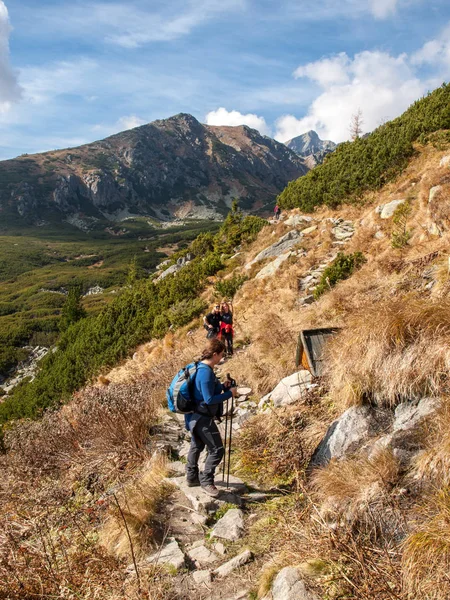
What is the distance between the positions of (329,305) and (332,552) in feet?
23.5

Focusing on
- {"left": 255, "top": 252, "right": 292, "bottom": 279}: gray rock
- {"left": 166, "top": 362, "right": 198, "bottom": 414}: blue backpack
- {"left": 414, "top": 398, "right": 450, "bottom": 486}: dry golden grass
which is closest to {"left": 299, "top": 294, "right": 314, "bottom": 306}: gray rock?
{"left": 255, "top": 252, "right": 292, "bottom": 279}: gray rock

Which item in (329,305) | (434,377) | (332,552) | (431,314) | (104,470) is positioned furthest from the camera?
(329,305)

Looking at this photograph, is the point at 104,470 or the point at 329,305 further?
the point at 329,305

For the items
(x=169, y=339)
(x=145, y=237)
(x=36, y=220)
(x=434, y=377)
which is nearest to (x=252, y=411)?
(x=434, y=377)

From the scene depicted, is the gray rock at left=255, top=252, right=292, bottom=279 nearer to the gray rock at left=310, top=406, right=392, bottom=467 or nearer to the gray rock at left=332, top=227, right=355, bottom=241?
the gray rock at left=332, top=227, right=355, bottom=241

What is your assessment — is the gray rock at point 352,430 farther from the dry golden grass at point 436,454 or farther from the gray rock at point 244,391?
the gray rock at point 244,391

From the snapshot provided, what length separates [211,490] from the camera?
4.39 meters

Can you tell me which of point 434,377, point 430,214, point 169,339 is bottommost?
point 169,339

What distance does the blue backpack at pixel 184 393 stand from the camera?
4.26 metres

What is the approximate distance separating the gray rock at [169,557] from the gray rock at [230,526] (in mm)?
403

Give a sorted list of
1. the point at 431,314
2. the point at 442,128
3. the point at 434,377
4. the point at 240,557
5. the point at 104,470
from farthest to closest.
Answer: the point at 442,128 → the point at 104,470 → the point at 431,314 → the point at 434,377 → the point at 240,557

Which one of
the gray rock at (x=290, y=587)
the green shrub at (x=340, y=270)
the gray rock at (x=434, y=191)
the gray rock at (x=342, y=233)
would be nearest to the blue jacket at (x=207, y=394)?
the gray rock at (x=290, y=587)

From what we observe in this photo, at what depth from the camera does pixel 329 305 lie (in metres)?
9.62

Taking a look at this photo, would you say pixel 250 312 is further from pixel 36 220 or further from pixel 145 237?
pixel 36 220
